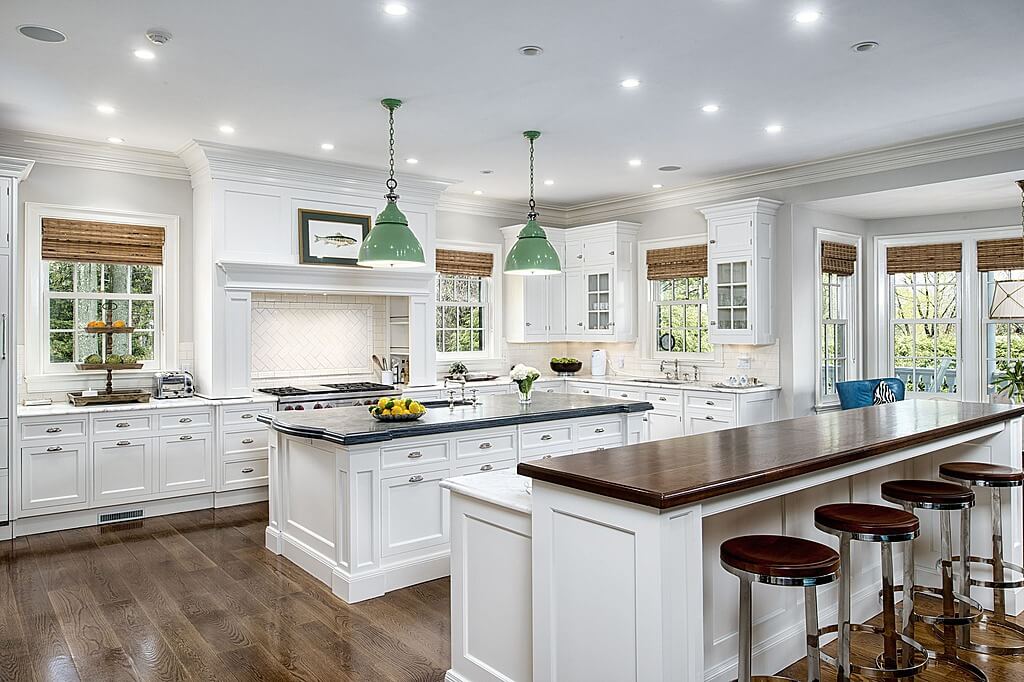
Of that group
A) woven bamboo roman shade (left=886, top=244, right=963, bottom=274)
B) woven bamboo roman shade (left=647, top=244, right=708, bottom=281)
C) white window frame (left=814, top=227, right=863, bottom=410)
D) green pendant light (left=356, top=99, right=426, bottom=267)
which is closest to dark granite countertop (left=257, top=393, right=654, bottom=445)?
green pendant light (left=356, top=99, right=426, bottom=267)

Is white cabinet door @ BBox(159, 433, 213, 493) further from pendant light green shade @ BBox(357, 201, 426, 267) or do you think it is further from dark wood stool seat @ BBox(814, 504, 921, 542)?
dark wood stool seat @ BBox(814, 504, 921, 542)

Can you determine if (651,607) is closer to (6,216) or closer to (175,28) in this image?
(175,28)

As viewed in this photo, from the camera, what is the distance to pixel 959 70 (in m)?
4.28

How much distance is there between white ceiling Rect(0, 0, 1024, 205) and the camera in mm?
3512

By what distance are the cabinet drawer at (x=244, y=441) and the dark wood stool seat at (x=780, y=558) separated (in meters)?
4.65

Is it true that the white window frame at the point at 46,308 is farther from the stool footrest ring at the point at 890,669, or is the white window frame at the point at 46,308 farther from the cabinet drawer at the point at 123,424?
the stool footrest ring at the point at 890,669

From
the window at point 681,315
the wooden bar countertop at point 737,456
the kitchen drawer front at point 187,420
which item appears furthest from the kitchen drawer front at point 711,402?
the kitchen drawer front at point 187,420

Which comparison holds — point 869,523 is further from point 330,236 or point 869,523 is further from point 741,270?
point 330,236

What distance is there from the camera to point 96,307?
241 inches

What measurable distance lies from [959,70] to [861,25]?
109 centimetres

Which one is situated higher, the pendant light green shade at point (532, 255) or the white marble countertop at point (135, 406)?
the pendant light green shade at point (532, 255)

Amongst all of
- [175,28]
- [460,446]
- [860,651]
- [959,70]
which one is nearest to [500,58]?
[175,28]

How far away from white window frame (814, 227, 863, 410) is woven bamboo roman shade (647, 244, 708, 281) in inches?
42.8

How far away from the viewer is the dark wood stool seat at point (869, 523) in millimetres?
2590
